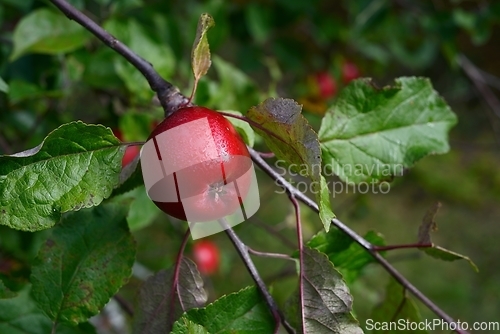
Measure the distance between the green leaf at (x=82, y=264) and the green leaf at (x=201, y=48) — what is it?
0.60ft

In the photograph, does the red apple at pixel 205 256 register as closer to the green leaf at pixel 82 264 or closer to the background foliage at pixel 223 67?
the background foliage at pixel 223 67

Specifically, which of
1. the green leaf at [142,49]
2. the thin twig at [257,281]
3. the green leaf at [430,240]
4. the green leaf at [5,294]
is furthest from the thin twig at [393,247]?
the green leaf at [142,49]

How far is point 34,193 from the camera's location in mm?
459

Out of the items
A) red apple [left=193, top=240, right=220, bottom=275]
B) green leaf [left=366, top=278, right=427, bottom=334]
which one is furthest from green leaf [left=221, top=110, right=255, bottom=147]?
red apple [left=193, top=240, right=220, bottom=275]

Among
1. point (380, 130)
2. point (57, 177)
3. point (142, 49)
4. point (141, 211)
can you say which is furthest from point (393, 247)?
point (142, 49)

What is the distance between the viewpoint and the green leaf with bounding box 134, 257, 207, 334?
55cm

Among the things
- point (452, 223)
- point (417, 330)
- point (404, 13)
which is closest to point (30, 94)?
point (417, 330)

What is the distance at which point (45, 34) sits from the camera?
88cm

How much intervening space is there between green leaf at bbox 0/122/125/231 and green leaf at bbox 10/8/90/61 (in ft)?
1.48

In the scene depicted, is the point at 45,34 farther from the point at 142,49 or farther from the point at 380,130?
the point at 380,130

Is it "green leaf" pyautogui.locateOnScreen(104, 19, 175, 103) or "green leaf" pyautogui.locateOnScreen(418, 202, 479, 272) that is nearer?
"green leaf" pyautogui.locateOnScreen(418, 202, 479, 272)

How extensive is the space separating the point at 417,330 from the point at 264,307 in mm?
230

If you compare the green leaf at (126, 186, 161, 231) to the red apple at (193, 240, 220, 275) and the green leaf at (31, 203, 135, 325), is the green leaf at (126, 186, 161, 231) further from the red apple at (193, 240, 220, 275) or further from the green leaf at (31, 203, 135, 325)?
the red apple at (193, 240, 220, 275)

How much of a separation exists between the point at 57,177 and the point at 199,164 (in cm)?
14
